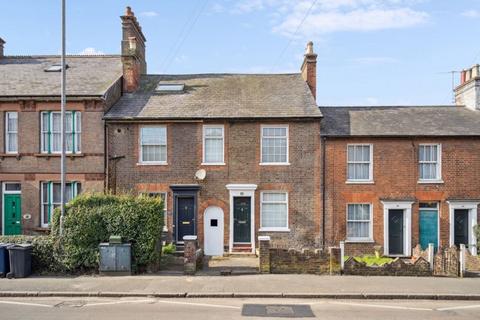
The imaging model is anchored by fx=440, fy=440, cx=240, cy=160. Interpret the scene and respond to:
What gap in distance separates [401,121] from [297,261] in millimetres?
10139

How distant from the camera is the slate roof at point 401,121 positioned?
20328mm

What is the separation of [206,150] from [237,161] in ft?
5.08

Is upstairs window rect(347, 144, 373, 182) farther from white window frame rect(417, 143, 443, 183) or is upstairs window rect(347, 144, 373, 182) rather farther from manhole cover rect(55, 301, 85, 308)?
manhole cover rect(55, 301, 85, 308)

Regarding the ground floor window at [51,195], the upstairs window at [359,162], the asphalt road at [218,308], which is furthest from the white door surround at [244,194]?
the asphalt road at [218,308]

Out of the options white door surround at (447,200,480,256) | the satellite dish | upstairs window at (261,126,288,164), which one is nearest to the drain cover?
the satellite dish

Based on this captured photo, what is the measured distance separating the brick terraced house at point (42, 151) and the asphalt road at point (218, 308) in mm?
8634

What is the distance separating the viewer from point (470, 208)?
20.0 metres

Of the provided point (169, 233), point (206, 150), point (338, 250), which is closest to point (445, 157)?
point (338, 250)

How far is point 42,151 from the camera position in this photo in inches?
798

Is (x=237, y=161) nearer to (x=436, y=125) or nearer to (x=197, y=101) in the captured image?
(x=197, y=101)

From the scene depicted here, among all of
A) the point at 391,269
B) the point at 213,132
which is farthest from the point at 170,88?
the point at 391,269

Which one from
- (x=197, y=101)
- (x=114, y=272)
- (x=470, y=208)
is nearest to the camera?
(x=114, y=272)

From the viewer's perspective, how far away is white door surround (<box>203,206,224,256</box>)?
2019cm

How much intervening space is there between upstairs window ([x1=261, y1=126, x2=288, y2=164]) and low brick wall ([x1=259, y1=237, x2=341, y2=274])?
6.16 m
